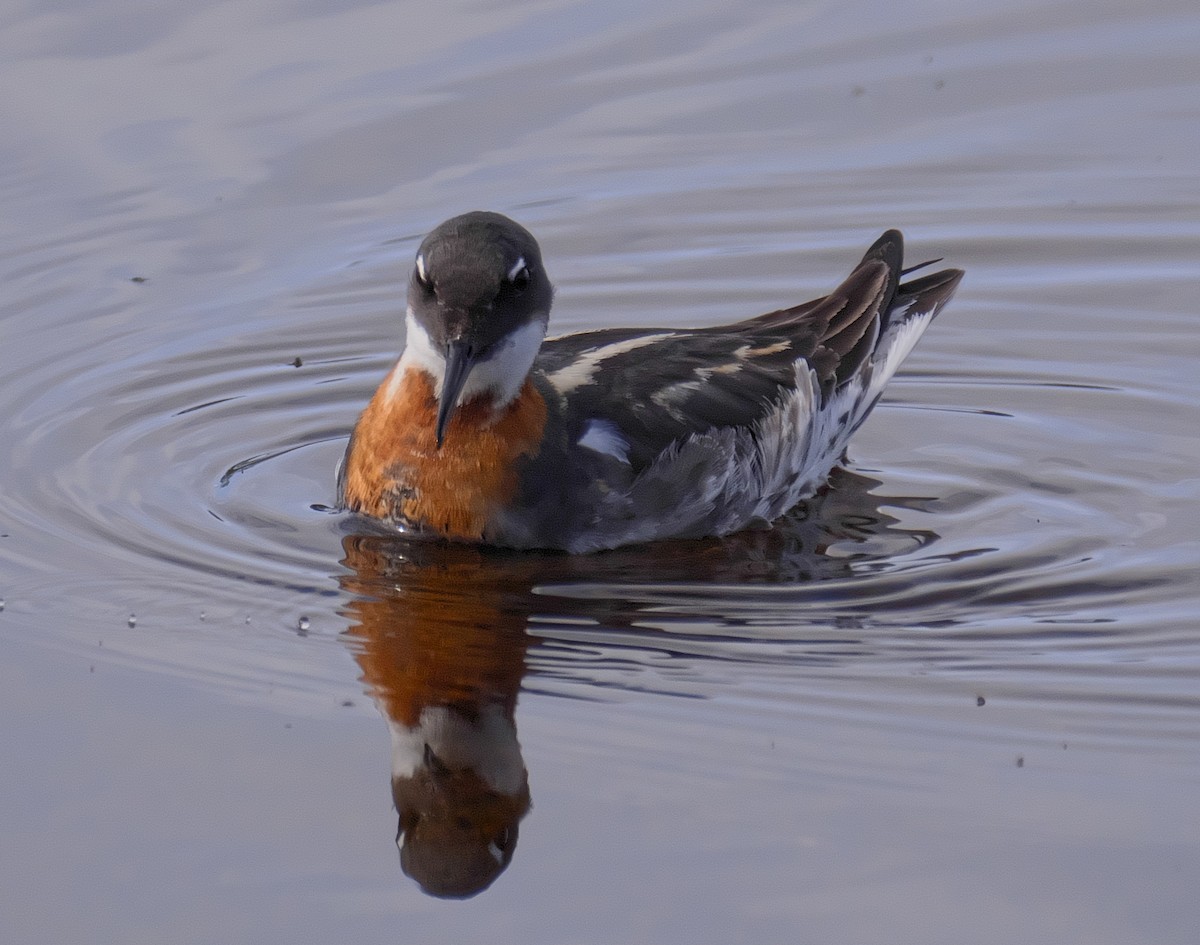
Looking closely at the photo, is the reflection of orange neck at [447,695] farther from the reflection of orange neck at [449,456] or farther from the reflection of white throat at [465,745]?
the reflection of orange neck at [449,456]

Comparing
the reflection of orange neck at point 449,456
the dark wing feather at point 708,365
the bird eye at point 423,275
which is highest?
the bird eye at point 423,275

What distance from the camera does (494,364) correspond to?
6.96 m

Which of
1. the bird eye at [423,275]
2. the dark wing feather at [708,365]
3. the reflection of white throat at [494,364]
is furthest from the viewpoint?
the dark wing feather at [708,365]

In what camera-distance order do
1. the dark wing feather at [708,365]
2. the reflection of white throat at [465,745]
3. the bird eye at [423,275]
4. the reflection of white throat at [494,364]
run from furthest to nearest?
the dark wing feather at [708,365] → the reflection of white throat at [494,364] → the bird eye at [423,275] → the reflection of white throat at [465,745]

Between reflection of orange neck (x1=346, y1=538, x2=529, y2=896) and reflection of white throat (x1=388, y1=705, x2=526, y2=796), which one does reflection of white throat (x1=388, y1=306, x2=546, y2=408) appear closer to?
reflection of orange neck (x1=346, y1=538, x2=529, y2=896)

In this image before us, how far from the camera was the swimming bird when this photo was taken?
22.5 ft

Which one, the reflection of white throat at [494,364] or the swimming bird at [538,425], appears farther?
the reflection of white throat at [494,364]

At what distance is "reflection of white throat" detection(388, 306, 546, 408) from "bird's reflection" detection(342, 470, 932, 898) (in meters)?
0.57

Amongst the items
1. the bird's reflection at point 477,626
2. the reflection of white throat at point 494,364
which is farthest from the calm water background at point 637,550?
the reflection of white throat at point 494,364

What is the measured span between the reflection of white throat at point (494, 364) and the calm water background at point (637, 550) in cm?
62

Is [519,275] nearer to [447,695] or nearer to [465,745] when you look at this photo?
[447,695]

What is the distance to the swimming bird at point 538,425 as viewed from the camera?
6.86m

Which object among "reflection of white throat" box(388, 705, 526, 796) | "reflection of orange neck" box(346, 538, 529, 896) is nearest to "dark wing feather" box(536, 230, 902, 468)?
"reflection of orange neck" box(346, 538, 529, 896)

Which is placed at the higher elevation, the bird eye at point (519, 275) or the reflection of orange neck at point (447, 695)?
the bird eye at point (519, 275)
